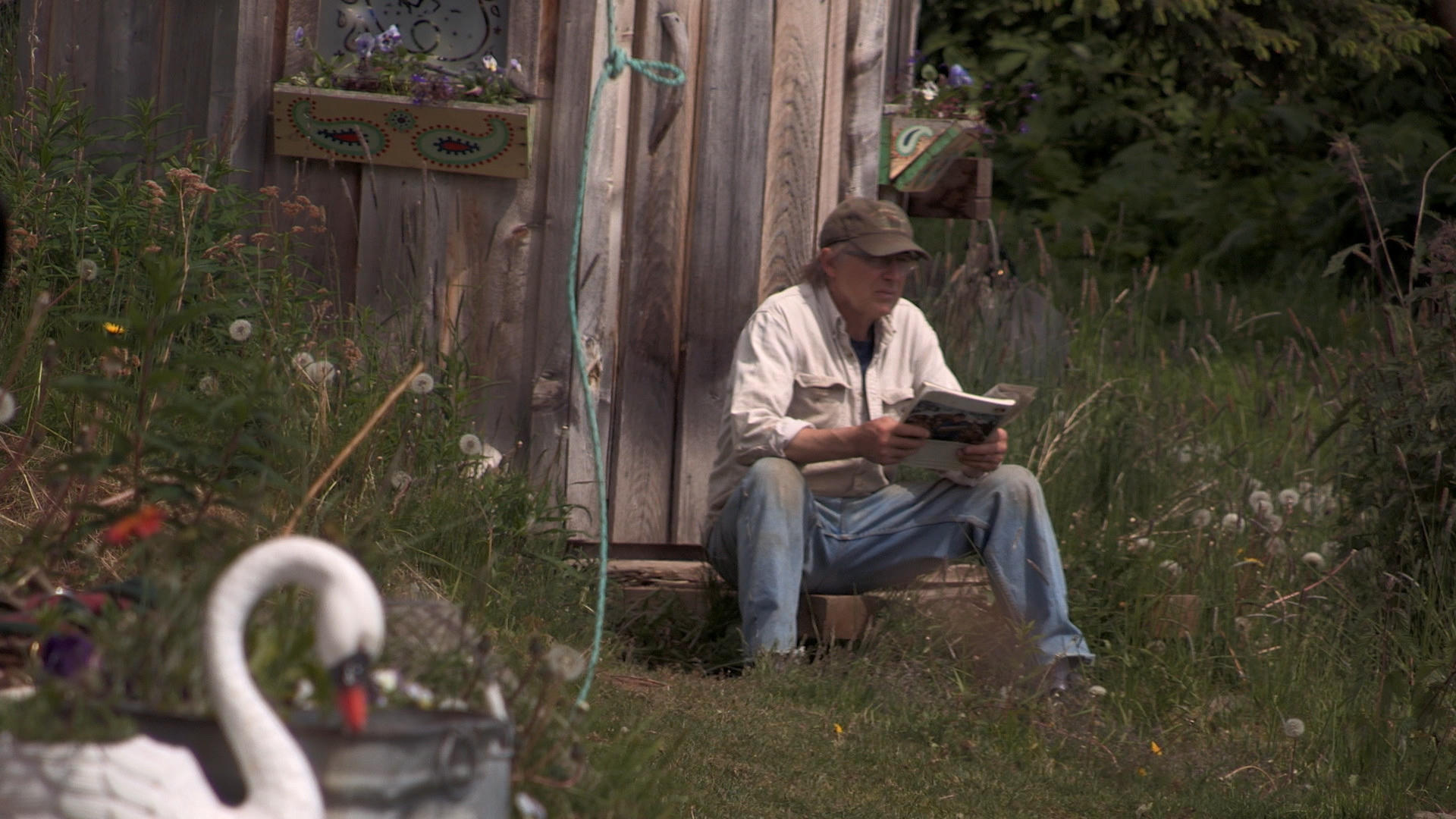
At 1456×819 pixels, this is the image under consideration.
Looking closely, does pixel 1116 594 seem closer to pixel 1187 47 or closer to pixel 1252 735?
pixel 1252 735

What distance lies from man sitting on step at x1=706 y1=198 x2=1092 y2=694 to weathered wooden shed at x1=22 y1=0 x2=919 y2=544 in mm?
349

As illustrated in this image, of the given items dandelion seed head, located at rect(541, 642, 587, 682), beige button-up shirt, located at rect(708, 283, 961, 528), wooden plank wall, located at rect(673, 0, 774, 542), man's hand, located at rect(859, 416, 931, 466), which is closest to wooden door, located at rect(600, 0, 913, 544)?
wooden plank wall, located at rect(673, 0, 774, 542)

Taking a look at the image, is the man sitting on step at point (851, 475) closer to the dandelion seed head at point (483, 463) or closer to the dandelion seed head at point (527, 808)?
the dandelion seed head at point (483, 463)

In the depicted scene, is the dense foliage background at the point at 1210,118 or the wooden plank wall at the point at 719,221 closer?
the wooden plank wall at the point at 719,221

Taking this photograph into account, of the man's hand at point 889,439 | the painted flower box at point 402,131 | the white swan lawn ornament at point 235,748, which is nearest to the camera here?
the white swan lawn ornament at point 235,748

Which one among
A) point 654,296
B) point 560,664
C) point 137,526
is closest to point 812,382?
point 654,296

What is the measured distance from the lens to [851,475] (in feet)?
17.1

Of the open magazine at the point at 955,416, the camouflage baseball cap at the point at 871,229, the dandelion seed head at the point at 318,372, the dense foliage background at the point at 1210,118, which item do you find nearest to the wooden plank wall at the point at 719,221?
the camouflage baseball cap at the point at 871,229

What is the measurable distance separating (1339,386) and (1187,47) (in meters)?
5.81

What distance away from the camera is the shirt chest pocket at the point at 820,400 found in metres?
5.21

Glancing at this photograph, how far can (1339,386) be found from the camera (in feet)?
17.9

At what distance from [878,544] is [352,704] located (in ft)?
12.1

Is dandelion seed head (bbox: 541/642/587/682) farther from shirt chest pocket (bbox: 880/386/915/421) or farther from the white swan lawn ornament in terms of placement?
shirt chest pocket (bbox: 880/386/915/421)

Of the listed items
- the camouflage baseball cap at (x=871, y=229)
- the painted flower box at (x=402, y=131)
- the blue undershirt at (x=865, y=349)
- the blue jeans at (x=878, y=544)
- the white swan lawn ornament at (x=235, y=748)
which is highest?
the painted flower box at (x=402, y=131)
